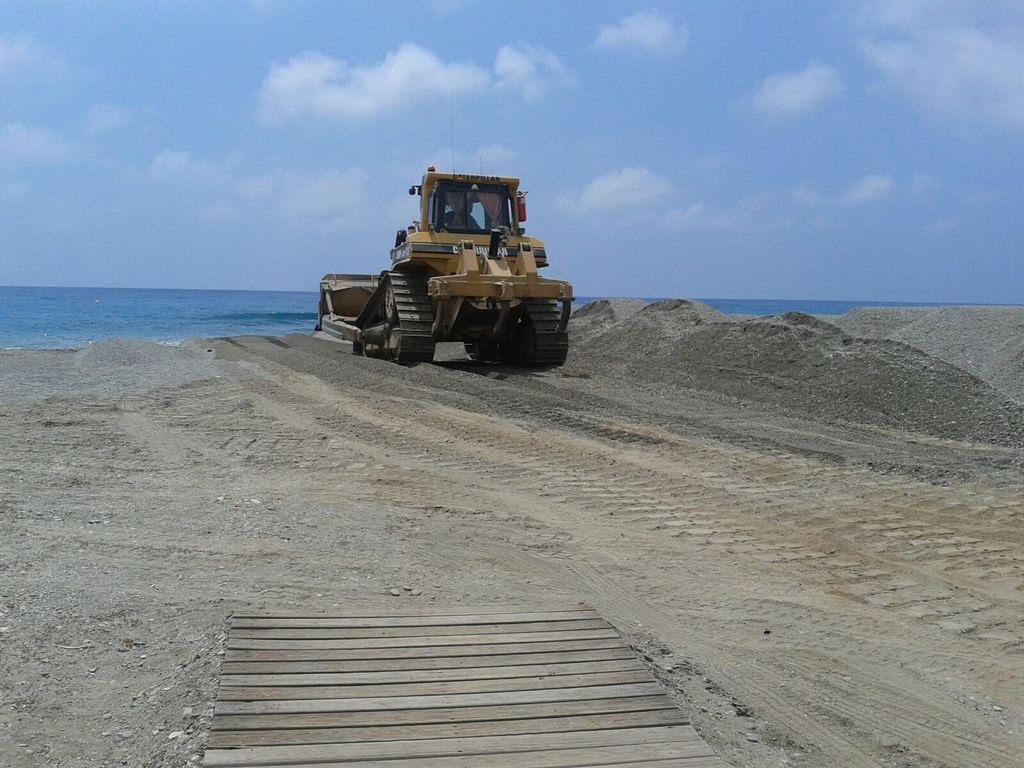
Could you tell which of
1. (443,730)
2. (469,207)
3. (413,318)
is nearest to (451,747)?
(443,730)

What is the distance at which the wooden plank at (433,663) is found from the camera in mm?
3775

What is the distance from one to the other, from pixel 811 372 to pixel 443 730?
10.3 m

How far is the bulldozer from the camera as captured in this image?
1388 centimetres

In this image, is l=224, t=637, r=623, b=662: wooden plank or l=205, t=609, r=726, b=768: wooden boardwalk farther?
l=224, t=637, r=623, b=662: wooden plank

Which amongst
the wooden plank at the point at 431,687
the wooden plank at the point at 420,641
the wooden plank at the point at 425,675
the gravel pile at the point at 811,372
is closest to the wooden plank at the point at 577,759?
the wooden plank at the point at 431,687

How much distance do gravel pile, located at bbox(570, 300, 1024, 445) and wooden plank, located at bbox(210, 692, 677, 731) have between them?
699cm

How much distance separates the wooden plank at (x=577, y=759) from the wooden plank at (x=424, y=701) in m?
0.37

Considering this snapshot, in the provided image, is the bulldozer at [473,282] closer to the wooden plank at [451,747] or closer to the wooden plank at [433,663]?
the wooden plank at [433,663]

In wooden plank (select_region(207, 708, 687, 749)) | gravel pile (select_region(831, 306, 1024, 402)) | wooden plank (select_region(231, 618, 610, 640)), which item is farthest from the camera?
gravel pile (select_region(831, 306, 1024, 402))

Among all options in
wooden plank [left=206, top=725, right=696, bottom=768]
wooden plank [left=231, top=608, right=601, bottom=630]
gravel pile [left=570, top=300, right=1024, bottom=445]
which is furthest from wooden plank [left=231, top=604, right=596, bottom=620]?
gravel pile [left=570, top=300, right=1024, bottom=445]

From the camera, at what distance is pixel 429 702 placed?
3.55m

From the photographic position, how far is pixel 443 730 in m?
3.34

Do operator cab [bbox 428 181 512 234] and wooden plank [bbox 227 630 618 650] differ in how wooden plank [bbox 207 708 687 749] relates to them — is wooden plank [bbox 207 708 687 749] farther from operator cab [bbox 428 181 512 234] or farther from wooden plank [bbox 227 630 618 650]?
operator cab [bbox 428 181 512 234]

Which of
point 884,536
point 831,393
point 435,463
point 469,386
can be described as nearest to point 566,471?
point 435,463
